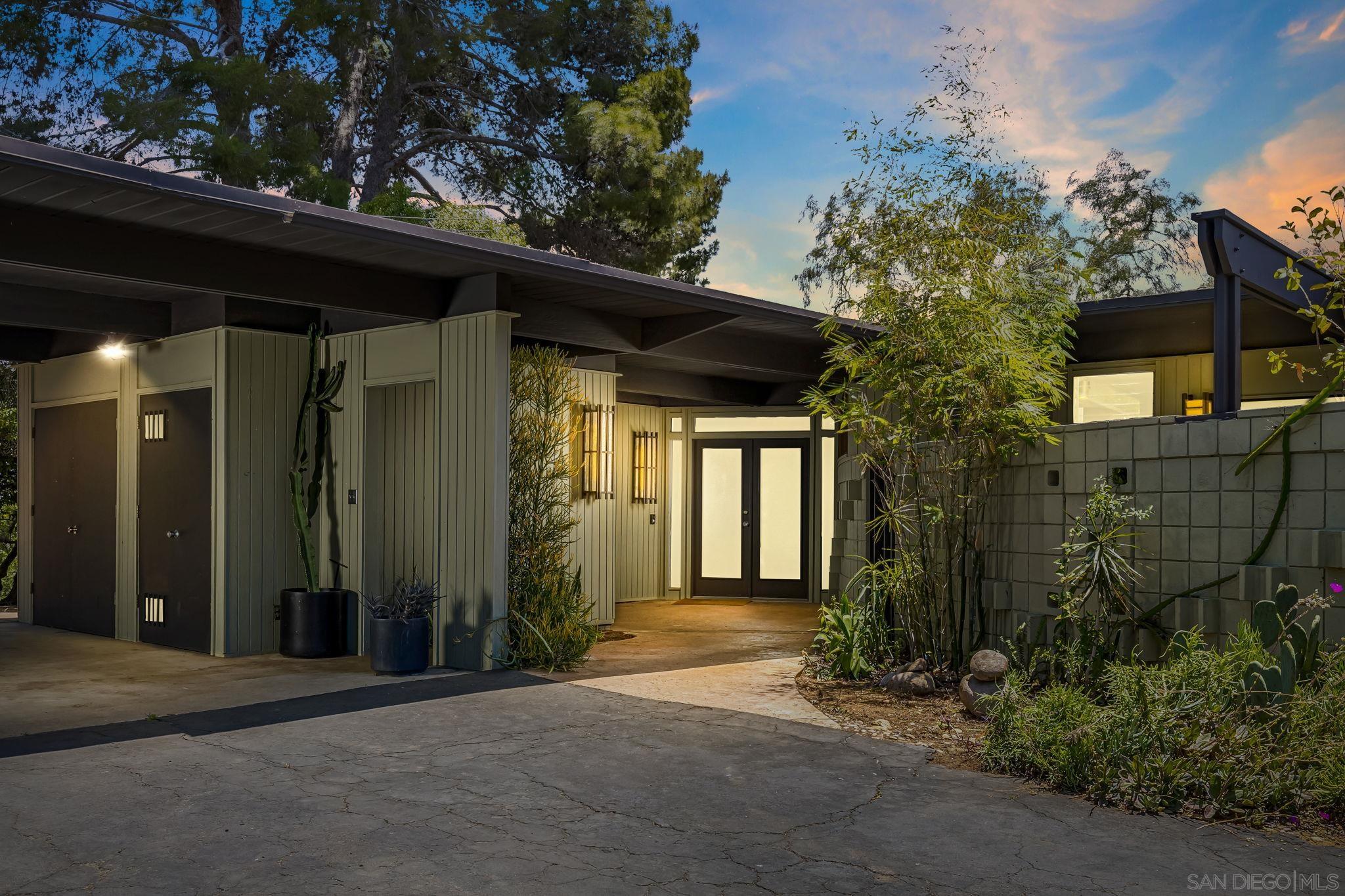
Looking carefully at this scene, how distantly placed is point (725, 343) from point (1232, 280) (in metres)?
4.49

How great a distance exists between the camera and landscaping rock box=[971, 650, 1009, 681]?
19.3ft

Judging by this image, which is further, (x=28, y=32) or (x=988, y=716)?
(x=28, y=32)

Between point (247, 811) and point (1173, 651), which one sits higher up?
point (1173, 651)

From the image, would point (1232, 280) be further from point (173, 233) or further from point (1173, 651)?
point (173, 233)

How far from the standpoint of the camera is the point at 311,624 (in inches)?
310

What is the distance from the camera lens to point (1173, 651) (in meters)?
5.41

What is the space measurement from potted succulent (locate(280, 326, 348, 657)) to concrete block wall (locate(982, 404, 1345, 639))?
4.56 meters

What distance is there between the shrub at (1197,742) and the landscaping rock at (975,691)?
992mm

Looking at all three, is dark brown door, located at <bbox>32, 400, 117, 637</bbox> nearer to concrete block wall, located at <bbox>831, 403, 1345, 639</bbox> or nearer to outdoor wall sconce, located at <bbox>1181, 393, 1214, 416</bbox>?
concrete block wall, located at <bbox>831, 403, 1345, 639</bbox>

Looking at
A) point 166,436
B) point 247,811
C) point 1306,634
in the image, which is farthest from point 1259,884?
point 166,436

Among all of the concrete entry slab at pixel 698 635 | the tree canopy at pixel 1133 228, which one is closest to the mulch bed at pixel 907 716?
the concrete entry slab at pixel 698 635

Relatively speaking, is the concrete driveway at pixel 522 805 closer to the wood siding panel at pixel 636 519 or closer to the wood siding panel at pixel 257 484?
the wood siding panel at pixel 257 484

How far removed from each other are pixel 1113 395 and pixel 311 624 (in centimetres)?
736

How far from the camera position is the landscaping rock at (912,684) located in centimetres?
656
